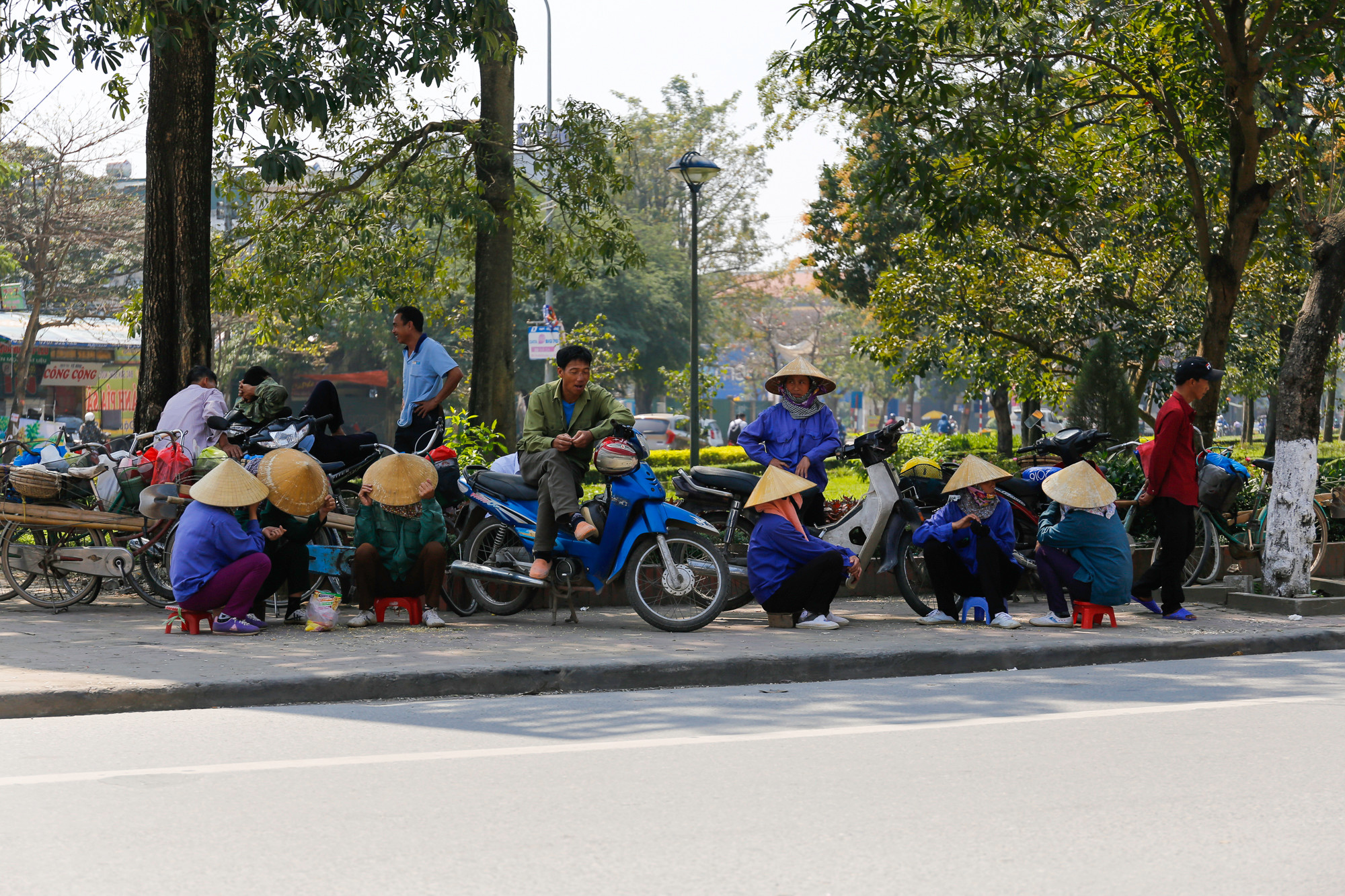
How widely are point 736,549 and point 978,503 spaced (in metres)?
1.77

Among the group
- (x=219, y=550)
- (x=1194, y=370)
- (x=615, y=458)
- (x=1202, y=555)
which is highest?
(x=1194, y=370)

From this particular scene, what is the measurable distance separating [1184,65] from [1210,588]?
238 inches

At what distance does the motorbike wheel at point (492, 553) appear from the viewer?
361 inches

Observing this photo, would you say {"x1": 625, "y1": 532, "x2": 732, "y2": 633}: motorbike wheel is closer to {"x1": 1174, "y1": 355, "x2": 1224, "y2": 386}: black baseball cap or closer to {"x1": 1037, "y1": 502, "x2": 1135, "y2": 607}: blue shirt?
{"x1": 1037, "y1": 502, "x2": 1135, "y2": 607}: blue shirt

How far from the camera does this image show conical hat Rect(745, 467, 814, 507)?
29.1 feet

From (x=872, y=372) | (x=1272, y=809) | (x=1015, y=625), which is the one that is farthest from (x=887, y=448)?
(x=872, y=372)

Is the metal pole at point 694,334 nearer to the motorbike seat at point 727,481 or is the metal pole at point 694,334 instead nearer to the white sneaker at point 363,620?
the motorbike seat at point 727,481

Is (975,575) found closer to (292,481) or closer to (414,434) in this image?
(414,434)

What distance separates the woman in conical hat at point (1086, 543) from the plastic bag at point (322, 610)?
188 inches

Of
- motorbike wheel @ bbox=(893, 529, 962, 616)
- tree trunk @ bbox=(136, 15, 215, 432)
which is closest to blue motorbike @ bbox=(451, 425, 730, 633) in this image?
motorbike wheel @ bbox=(893, 529, 962, 616)

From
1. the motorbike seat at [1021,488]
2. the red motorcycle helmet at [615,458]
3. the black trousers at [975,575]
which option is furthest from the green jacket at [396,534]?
the motorbike seat at [1021,488]

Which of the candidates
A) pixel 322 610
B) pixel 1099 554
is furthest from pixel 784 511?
pixel 322 610

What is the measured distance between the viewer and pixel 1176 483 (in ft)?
31.1

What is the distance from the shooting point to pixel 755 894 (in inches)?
149
